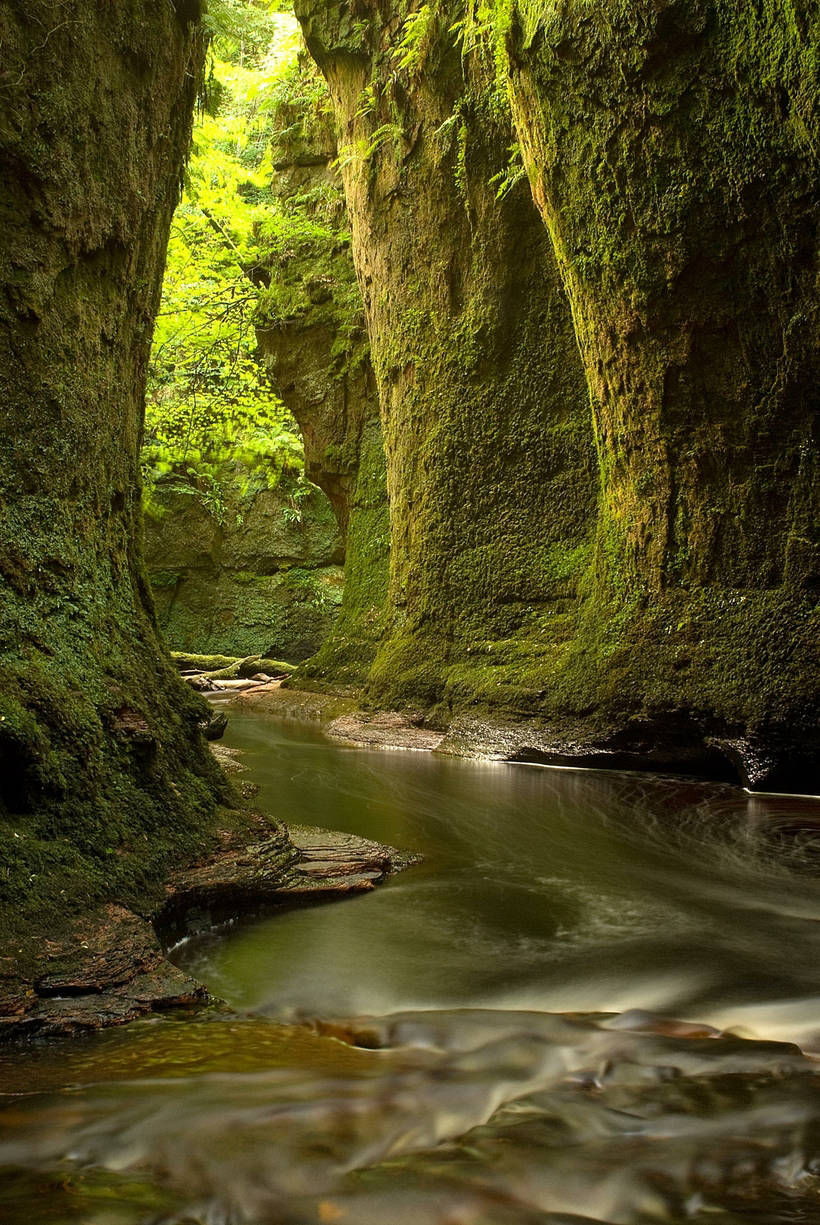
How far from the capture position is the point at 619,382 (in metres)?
6.83

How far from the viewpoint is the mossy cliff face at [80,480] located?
2795mm

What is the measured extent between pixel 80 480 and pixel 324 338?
11439 mm

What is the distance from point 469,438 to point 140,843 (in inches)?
286

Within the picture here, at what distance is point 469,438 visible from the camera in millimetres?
9648

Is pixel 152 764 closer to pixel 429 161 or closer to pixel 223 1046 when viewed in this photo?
pixel 223 1046

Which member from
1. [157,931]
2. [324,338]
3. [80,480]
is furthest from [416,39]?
[157,931]

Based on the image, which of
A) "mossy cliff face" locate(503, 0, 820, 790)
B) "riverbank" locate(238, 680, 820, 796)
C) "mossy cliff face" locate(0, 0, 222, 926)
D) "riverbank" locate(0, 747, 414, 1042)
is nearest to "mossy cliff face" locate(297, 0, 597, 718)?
"riverbank" locate(238, 680, 820, 796)

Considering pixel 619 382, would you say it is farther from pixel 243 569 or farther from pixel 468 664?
pixel 243 569

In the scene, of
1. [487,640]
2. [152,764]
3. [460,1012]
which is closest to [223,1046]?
[460,1012]

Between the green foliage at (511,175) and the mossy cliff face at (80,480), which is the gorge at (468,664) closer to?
the mossy cliff face at (80,480)

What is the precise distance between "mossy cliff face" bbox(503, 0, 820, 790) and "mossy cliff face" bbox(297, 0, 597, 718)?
185cm

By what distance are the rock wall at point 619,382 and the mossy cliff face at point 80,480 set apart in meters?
3.45

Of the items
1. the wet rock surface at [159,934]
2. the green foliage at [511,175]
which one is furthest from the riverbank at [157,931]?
the green foliage at [511,175]

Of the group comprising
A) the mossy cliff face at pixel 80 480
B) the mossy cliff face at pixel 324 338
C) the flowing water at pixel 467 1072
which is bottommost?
the flowing water at pixel 467 1072
